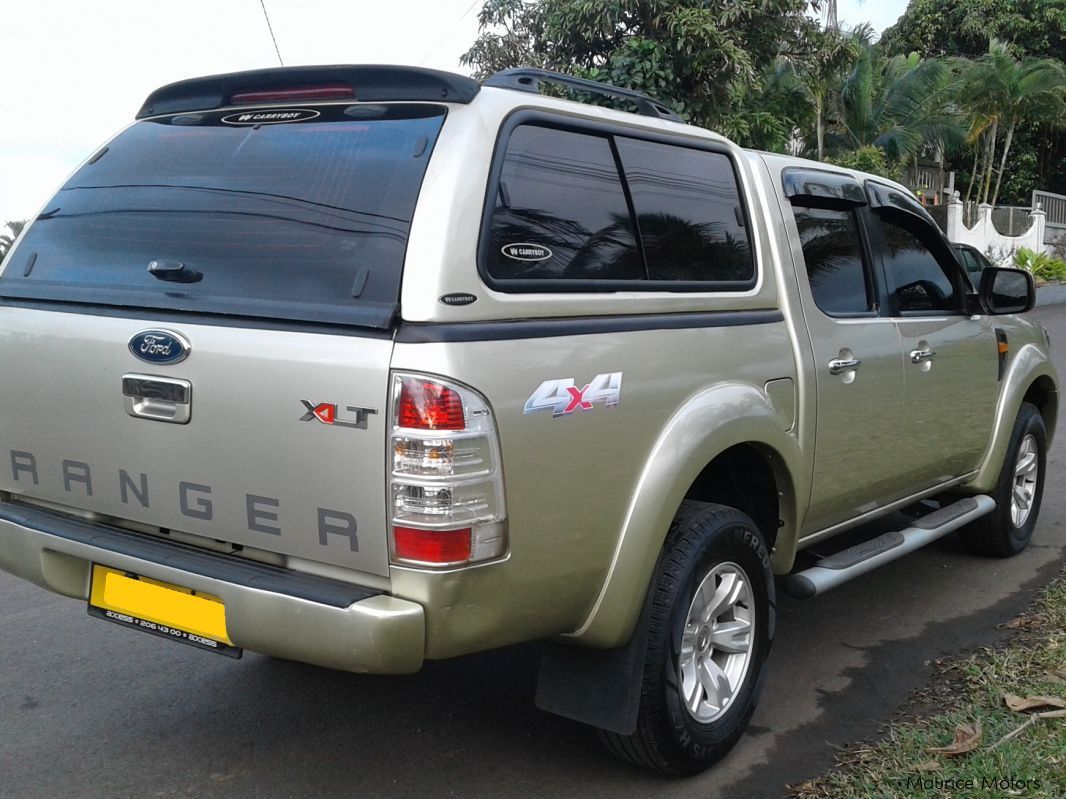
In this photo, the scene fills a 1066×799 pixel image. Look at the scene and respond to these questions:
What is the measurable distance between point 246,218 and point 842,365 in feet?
6.97

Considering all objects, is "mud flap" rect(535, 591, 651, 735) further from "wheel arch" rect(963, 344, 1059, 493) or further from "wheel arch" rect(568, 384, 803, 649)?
"wheel arch" rect(963, 344, 1059, 493)

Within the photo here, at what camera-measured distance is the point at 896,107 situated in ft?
77.2

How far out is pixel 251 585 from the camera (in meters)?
2.62

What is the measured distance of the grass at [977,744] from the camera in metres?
3.06

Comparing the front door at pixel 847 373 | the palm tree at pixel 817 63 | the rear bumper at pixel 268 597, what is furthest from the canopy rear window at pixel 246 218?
the palm tree at pixel 817 63

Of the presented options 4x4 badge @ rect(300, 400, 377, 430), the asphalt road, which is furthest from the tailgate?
the asphalt road

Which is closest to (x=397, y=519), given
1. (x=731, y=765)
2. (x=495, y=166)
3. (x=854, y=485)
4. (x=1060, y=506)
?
(x=495, y=166)

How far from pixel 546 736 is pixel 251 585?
1.30m

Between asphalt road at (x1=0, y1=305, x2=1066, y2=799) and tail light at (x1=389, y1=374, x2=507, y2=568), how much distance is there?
1.03 meters

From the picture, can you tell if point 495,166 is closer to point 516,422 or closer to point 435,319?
point 435,319

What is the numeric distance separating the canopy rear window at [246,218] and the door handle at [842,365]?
1764 millimetres

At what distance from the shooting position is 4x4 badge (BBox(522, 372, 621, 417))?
2635 millimetres

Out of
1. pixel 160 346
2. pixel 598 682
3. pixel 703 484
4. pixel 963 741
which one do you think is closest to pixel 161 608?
pixel 160 346

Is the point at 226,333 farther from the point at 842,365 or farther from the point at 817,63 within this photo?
the point at 817,63
